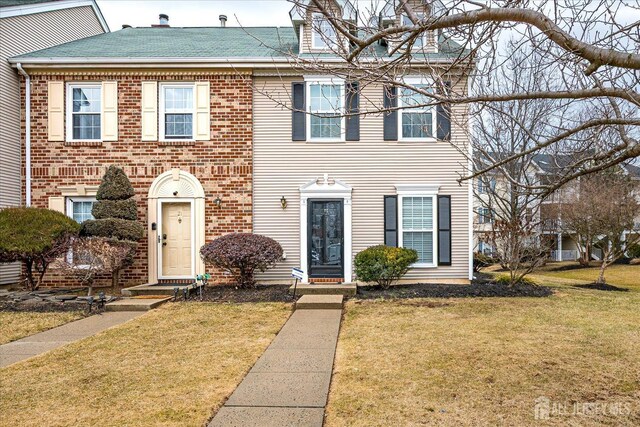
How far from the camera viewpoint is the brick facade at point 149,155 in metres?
11.3

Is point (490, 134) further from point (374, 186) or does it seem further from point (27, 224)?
point (27, 224)

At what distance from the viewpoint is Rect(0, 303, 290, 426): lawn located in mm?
3746

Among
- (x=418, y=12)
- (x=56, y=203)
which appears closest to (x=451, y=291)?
(x=418, y=12)

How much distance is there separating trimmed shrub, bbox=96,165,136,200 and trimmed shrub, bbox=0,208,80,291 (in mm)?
1002

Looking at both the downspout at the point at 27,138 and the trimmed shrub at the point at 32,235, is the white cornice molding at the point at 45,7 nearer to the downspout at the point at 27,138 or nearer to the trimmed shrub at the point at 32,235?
the downspout at the point at 27,138

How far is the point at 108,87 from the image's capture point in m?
11.4

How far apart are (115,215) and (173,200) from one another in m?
1.44

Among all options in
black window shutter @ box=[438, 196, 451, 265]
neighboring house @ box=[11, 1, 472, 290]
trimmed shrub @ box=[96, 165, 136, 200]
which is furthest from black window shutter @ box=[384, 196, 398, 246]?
trimmed shrub @ box=[96, 165, 136, 200]

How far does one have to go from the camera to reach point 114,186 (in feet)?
34.2

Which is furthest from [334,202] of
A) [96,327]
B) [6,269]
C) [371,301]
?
[6,269]

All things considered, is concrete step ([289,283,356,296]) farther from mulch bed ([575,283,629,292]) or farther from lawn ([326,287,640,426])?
mulch bed ([575,283,629,292])

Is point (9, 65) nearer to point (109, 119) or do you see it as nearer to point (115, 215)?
point (109, 119)

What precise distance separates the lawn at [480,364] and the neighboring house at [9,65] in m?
8.50

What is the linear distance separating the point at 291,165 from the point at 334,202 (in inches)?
55.0
